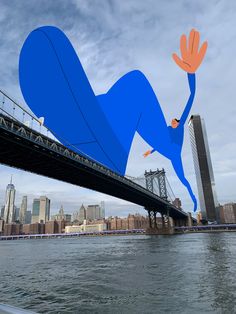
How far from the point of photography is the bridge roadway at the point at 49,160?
2808 centimetres

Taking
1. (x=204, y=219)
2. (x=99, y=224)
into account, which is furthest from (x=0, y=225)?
(x=204, y=219)

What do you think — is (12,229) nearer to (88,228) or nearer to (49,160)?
(88,228)

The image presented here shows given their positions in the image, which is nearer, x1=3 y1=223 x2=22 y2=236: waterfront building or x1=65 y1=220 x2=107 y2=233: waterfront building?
x1=65 y1=220 x2=107 y2=233: waterfront building

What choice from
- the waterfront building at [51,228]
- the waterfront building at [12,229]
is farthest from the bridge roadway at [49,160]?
the waterfront building at [12,229]

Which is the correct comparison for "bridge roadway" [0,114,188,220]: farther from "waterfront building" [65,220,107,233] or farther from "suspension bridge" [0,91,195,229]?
"waterfront building" [65,220,107,233]

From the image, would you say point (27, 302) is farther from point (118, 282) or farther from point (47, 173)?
point (47, 173)

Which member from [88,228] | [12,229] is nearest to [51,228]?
[12,229]

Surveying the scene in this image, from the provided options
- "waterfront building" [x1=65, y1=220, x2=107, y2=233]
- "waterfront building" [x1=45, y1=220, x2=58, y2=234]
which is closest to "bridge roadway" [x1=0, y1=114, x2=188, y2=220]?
"waterfront building" [x1=65, y1=220, x2=107, y2=233]

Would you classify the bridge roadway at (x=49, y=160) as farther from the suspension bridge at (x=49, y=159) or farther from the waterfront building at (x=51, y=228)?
the waterfront building at (x=51, y=228)

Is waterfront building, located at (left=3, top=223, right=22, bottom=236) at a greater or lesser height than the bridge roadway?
greater

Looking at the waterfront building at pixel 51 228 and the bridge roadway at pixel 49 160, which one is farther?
the waterfront building at pixel 51 228

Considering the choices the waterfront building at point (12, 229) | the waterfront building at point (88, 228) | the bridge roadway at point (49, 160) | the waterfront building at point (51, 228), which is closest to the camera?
the bridge roadway at point (49, 160)

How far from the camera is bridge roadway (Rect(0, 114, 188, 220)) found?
28.1 meters

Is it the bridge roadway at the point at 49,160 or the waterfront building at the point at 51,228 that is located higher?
the waterfront building at the point at 51,228
